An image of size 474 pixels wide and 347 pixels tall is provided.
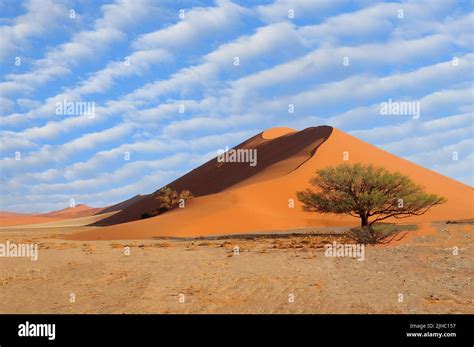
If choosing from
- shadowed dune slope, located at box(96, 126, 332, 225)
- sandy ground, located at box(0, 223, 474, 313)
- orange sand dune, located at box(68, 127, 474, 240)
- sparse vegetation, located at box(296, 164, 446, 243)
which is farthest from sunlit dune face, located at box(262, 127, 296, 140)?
sandy ground, located at box(0, 223, 474, 313)

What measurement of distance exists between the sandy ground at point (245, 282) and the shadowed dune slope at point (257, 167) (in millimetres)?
36209

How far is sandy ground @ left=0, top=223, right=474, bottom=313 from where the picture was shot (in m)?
9.27

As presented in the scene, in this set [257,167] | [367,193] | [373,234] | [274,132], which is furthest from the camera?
[274,132]

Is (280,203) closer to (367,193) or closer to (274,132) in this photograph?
(367,193)

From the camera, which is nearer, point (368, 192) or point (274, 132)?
point (368, 192)

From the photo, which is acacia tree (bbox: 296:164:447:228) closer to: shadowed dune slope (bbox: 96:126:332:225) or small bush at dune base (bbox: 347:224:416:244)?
small bush at dune base (bbox: 347:224:416:244)

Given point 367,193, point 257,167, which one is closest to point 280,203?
point 367,193

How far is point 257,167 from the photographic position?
2608 inches

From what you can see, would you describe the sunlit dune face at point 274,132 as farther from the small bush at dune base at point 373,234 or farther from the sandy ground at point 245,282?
the sandy ground at point 245,282

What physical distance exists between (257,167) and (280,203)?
22596 millimetres

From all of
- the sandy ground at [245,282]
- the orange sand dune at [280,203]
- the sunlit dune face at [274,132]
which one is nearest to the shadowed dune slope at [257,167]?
the sunlit dune face at [274,132]

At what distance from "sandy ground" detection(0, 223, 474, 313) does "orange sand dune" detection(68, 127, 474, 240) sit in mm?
16893

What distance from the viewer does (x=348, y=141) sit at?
60281 mm
